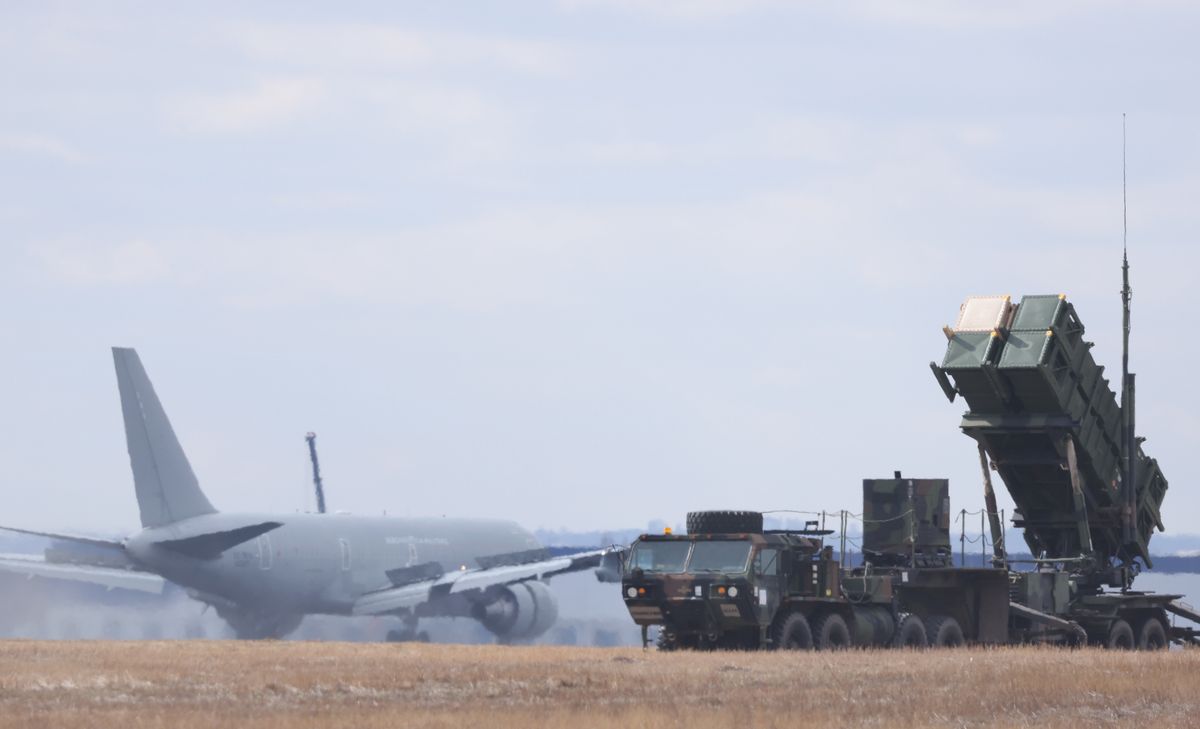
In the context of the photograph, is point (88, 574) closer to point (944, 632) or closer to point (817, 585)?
point (817, 585)

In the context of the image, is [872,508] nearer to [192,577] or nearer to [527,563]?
[192,577]

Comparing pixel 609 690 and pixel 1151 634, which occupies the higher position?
pixel 609 690

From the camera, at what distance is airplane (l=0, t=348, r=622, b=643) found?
2130 inches

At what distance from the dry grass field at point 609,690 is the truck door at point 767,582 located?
1637 millimetres

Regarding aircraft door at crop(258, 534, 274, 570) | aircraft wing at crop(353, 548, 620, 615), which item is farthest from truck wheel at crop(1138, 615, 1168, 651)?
aircraft door at crop(258, 534, 274, 570)

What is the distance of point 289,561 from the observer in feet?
187

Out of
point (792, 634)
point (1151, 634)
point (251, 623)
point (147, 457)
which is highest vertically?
point (147, 457)

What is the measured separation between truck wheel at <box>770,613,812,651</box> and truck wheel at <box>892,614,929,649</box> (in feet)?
5.99

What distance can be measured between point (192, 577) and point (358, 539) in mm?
7252

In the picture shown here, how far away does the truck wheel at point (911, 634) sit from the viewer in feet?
103

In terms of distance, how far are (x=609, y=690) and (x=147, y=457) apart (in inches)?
1417

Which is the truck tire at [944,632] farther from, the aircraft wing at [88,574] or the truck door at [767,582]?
the aircraft wing at [88,574]

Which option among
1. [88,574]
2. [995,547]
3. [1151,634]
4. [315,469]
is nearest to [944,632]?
[995,547]

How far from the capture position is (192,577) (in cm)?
5456
